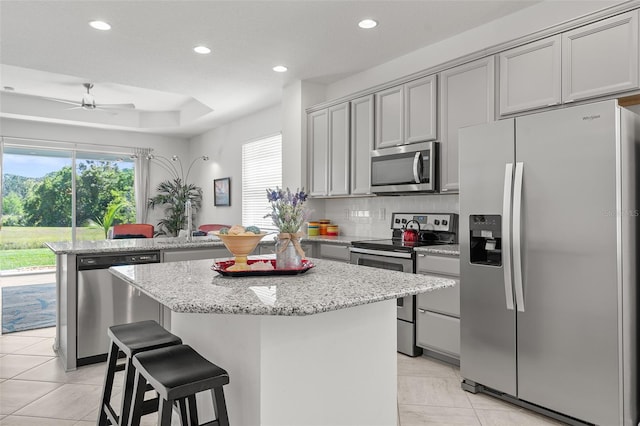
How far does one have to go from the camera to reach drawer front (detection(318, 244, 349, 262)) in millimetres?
4117

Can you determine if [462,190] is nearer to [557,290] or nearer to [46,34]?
[557,290]

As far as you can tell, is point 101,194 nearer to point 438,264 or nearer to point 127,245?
point 127,245

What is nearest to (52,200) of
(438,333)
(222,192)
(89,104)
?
(89,104)

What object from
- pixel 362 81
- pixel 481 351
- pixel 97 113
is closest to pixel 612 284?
pixel 481 351

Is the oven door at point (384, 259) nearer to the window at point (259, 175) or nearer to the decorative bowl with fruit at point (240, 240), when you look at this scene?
the decorative bowl with fruit at point (240, 240)

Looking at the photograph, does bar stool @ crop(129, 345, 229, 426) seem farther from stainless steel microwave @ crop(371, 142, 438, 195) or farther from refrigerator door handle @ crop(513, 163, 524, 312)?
stainless steel microwave @ crop(371, 142, 438, 195)

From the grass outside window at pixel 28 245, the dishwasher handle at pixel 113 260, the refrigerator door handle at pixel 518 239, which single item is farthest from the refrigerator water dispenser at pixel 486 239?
the grass outside window at pixel 28 245

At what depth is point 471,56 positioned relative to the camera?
3279 millimetres

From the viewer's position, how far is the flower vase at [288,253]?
1922 mm

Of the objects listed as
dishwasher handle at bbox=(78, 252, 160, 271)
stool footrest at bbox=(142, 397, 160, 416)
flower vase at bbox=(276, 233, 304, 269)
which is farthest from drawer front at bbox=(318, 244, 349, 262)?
stool footrest at bbox=(142, 397, 160, 416)

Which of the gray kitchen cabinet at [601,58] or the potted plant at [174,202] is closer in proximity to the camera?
the gray kitchen cabinet at [601,58]

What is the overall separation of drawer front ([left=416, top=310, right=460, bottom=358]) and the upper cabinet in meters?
1.50

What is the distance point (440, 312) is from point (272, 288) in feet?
6.53

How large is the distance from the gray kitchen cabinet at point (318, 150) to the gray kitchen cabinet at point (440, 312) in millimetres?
1792
